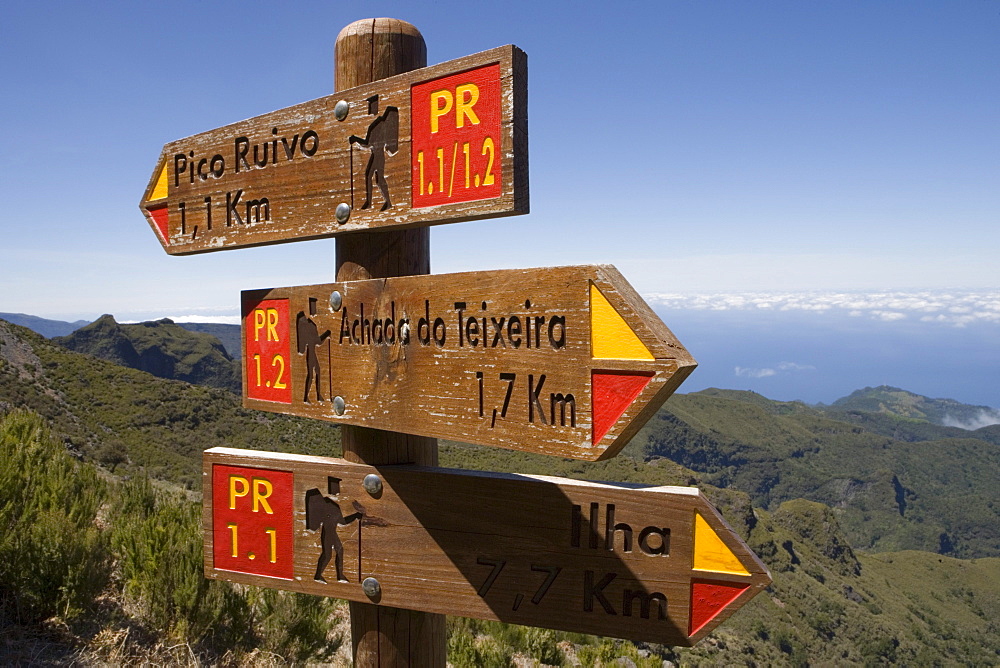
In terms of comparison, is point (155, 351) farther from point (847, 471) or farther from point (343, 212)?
point (847, 471)

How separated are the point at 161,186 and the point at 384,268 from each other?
1.04 metres

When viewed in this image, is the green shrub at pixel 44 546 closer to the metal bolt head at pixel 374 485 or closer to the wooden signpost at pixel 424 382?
the wooden signpost at pixel 424 382

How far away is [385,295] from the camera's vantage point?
71.1 inches

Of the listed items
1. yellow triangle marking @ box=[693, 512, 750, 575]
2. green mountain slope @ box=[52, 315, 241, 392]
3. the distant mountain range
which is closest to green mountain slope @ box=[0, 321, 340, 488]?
the distant mountain range

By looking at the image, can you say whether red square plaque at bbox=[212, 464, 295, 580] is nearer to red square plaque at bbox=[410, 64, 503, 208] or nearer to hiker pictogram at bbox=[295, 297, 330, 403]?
hiker pictogram at bbox=[295, 297, 330, 403]

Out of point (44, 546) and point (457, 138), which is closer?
point (457, 138)

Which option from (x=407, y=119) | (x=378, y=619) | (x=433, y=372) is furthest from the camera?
(x=378, y=619)

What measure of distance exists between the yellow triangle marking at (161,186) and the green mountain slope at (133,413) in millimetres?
20468

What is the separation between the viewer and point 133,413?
2891 cm

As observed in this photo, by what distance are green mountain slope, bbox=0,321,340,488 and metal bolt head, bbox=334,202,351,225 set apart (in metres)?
21.2

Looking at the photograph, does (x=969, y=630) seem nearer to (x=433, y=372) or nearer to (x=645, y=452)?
(x=645, y=452)

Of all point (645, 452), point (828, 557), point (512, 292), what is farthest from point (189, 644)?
point (645, 452)

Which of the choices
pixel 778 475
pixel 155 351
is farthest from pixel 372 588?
pixel 778 475

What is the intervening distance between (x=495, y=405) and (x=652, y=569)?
0.61 m
